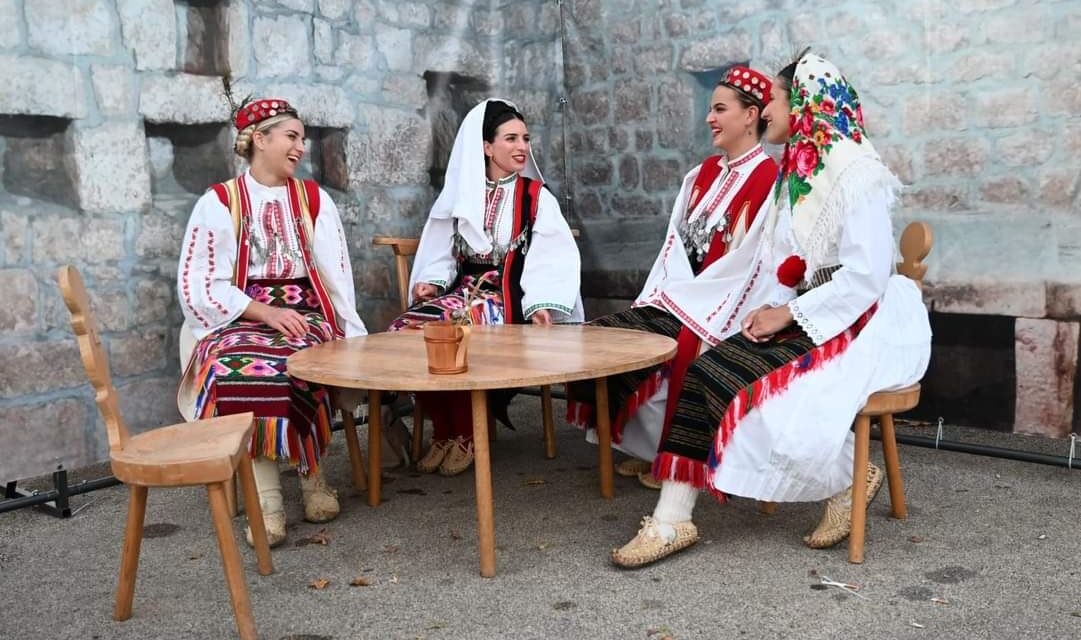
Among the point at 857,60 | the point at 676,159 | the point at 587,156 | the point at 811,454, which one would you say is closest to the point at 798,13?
the point at 857,60

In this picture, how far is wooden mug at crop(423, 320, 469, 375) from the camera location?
2717mm

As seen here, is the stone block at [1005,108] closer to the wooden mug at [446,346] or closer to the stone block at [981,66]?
the stone block at [981,66]

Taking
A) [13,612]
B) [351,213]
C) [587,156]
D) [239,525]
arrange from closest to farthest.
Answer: [13,612], [239,525], [351,213], [587,156]

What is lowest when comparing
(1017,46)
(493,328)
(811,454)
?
(811,454)

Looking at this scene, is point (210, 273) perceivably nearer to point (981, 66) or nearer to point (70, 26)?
point (70, 26)

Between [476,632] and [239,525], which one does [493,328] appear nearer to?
[239,525]

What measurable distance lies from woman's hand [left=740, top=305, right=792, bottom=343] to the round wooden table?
24 centimetres

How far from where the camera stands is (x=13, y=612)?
2662 mm

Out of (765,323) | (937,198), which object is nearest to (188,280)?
(765,323)

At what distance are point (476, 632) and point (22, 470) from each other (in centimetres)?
224

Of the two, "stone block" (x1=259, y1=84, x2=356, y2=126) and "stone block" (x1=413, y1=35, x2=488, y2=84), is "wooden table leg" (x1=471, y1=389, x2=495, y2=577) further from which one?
"stone block" (x1=413, y1=35, x2=488, y2=84)

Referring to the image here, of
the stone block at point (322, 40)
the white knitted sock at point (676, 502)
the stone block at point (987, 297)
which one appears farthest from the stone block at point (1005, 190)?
the stone block at point (322, 40)

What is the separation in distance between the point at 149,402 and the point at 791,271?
8.63ft

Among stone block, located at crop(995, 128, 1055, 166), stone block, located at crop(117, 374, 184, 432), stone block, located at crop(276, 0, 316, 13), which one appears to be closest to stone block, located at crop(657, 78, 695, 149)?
stone block, located at crop(995, 128, 1055, 166)
